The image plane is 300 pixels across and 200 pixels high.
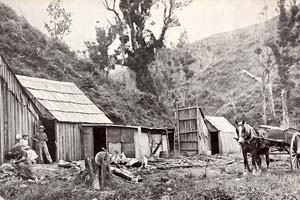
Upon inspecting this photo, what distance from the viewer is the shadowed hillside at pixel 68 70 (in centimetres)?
3125

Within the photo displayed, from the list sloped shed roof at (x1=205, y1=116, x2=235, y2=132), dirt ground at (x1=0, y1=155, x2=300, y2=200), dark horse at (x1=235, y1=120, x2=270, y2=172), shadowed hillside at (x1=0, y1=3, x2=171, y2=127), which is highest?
shadowed hillside at (x1=0, y1=3, x2=171, y2=127)

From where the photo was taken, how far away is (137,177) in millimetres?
13969

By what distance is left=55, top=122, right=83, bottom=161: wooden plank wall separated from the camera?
65.0 feet

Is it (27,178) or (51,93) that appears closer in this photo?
(27,178)

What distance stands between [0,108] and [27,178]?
116 inches

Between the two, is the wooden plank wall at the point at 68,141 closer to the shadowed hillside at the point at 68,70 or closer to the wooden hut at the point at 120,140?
the wooden hut at the point at 120,140

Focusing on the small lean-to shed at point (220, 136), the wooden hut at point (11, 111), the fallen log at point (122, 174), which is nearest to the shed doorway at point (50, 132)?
the wooden hut at point (11, 111)

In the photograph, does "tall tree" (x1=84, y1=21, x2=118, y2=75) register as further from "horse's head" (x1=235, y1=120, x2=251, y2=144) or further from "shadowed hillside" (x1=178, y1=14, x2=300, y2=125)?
"horse's head" (x1=235, y1=120, x2=251, y2=144)

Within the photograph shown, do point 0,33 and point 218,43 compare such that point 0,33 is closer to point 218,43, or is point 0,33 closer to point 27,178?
point 27,178

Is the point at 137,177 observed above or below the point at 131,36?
below

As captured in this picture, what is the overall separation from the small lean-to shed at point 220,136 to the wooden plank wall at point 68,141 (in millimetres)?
11144

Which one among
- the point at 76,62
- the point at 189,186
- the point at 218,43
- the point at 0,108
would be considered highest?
the point at 218,43

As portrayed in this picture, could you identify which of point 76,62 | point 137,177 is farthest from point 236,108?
point 137,177

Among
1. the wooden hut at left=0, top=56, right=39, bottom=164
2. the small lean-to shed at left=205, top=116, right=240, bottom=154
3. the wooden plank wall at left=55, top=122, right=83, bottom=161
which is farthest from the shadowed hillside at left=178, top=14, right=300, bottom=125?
the wooden hut at left=0, top=56, right=39, bottom=164
